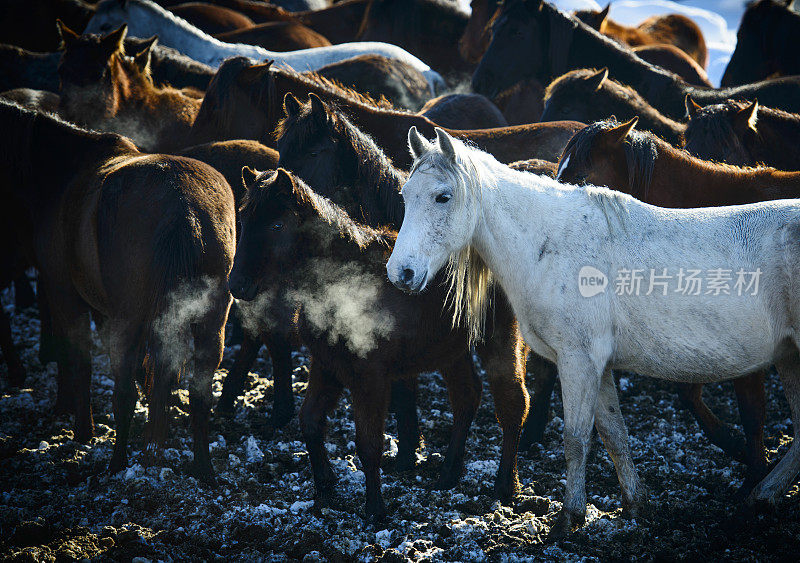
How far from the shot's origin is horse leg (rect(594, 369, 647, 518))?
3854 mm

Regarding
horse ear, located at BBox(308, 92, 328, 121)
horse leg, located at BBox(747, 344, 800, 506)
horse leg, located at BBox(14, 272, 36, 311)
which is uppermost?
horse ear, located at BBox(308, 92, 328, 121)

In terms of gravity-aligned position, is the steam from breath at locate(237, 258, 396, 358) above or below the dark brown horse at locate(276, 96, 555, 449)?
below

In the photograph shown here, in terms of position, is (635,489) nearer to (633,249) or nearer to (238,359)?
(633,249)

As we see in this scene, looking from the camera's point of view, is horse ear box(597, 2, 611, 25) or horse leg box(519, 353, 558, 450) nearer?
horse leg box(519, 353, 558, 450)

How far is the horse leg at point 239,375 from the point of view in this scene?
5.50m

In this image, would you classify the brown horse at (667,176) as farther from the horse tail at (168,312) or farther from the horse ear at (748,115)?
the horse tail at (168,312)

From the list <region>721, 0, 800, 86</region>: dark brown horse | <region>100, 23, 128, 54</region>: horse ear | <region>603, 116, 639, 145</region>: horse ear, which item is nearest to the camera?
<region>603, 116, 639, 145</region>: horse ear

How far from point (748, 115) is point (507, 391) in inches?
137

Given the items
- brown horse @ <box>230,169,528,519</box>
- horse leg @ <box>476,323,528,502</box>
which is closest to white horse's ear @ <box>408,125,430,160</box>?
brown horse @ <box>230,169,528,519</box>

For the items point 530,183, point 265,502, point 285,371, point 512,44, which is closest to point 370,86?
point 512,44

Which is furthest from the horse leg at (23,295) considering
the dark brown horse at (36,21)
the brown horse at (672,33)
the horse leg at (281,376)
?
the brown horse at (672,33)

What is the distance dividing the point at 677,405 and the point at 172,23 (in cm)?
992

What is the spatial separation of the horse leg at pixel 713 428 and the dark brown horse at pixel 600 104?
3045 mm

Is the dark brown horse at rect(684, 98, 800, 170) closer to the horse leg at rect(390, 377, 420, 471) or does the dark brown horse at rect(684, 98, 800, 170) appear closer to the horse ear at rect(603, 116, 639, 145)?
the horse ear at rect(603, 116, 639, 145)
